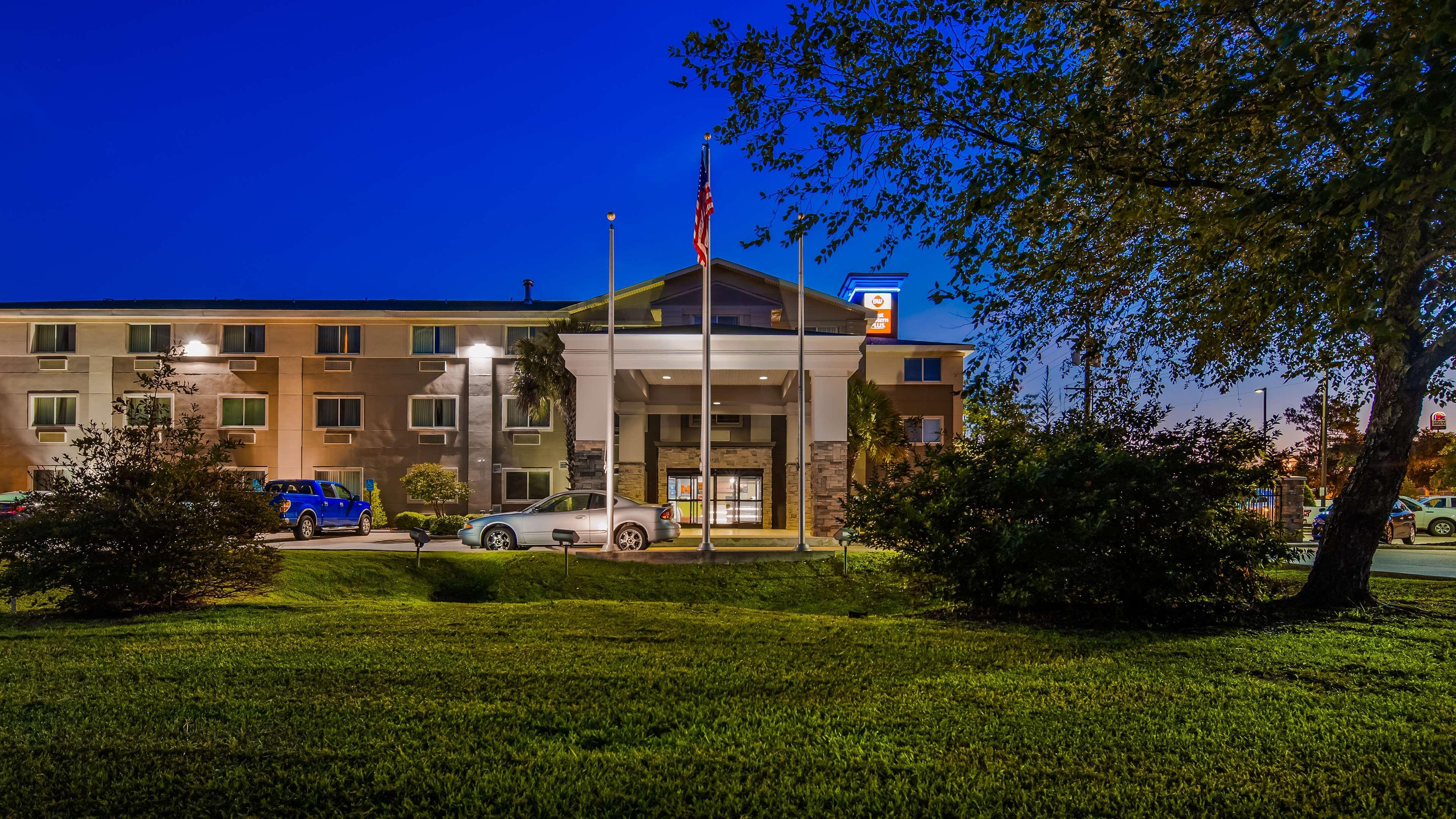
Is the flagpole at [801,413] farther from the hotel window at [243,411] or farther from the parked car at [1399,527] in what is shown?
the hotel window at [243,411]

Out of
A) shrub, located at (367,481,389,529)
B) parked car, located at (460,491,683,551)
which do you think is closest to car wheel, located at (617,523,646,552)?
parked car, located at (460,491,683,551)

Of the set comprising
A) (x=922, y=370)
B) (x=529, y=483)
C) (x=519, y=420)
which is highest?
(x=922, y=370)

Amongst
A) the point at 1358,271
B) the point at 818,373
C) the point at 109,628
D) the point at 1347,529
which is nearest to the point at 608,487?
the point at 818,373

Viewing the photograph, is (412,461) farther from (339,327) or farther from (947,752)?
(947,752)

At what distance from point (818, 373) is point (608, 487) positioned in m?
6.82

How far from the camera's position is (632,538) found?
67.7ft

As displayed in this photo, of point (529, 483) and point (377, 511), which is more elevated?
point (529, 483)

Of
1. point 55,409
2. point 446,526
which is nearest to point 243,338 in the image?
point 55,409

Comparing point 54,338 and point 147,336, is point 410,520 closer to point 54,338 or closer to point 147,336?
point 147,336

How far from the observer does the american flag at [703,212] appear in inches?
728

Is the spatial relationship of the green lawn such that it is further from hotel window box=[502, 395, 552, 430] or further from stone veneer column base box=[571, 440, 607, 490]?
hotel window box=[502, 395, 552, 430]

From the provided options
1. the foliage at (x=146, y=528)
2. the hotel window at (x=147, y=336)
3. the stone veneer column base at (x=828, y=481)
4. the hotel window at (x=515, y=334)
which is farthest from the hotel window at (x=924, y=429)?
the hotel window at (x=147, y=336)

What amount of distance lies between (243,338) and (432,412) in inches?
302

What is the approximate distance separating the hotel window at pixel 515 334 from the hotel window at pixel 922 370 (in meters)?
14.2
